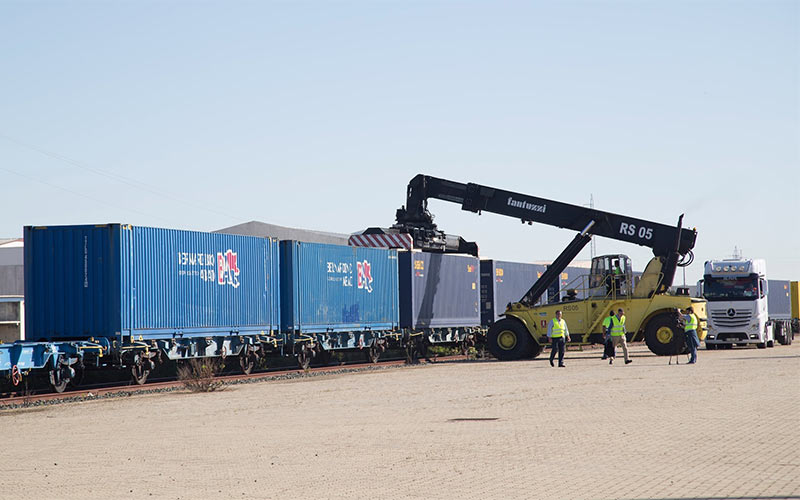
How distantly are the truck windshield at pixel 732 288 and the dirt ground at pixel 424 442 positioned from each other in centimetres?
1607

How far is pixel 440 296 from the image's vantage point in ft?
107

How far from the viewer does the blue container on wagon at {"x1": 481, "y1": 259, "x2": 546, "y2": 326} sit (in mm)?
36125

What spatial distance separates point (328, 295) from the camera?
27.6m

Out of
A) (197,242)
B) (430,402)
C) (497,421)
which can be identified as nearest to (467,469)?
(497,421)

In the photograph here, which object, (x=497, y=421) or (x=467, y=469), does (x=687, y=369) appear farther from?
(x=467, y=469)

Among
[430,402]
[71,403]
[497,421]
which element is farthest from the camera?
[71,403]

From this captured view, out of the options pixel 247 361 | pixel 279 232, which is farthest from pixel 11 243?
pixel 247 361

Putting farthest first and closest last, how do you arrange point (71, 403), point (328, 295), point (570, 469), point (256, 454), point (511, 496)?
1. point (328, 295)
2. point (71, 403)
3. point (256, 454)
4. point (570, 469)
5. point (511, 496)

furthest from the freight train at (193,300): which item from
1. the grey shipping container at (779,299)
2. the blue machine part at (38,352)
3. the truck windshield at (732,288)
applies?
the grey shipping container at (779,299)

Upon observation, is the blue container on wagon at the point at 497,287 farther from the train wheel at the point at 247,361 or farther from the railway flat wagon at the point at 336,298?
the train wheel at the point at 247,361

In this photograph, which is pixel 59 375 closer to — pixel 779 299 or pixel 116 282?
pixel 116 282

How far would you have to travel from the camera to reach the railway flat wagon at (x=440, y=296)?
31234 mm

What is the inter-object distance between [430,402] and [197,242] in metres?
8.48

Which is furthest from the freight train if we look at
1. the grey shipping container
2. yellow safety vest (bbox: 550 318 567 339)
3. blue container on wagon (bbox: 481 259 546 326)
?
the grey shipping container
